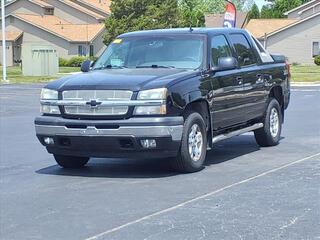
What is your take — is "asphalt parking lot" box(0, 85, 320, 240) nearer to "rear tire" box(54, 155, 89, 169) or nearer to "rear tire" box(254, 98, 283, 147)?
"rear tire" box(54, 155, 89, 169)

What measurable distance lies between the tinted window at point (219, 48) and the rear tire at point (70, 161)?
88.3 inches

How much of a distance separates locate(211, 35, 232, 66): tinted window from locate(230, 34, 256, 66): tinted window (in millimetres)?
297

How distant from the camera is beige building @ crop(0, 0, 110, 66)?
70812 mm

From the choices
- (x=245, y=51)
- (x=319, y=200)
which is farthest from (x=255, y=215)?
(x=245, y=51)

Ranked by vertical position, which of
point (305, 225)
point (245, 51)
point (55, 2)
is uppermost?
point (55, 2)

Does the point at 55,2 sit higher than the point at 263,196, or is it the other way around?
the point at 55,2

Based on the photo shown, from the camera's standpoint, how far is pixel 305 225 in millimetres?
6336

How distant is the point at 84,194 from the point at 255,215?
203 cm

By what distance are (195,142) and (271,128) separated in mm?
2846

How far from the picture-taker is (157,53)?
32.8 feet

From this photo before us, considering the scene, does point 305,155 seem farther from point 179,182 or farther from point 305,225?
point 305,225

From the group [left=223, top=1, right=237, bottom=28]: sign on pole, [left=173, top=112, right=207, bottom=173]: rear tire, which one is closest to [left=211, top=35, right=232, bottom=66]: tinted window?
[left=173, top=112, right=207, bottom=173]: rear tire

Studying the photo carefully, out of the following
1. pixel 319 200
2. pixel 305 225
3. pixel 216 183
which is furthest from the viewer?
pixel 216 183

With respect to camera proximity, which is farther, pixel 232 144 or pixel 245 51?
pixel 232 144
